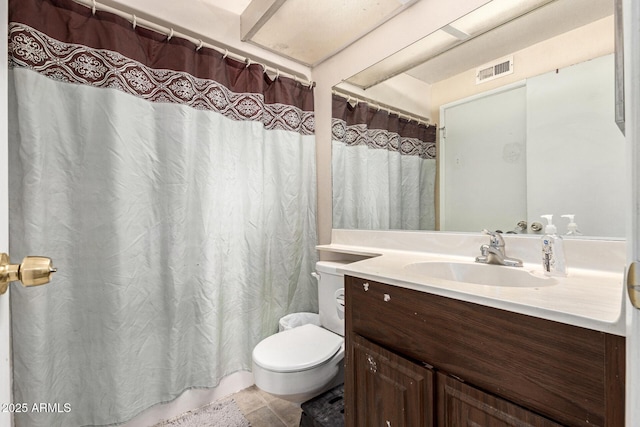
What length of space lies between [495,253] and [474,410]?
567 mm

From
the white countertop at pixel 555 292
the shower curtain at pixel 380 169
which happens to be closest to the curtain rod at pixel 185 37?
the shower curtain at pixel 380 169

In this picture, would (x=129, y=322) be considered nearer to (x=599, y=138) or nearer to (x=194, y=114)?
(x=194, y=114)

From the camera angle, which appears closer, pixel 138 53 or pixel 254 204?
pixel 138 53

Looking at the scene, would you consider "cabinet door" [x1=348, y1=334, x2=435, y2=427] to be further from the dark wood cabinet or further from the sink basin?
the sink basin

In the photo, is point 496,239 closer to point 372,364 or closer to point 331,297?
point 372,364

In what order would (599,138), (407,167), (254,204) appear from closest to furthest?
(599,138)
(407,167)
(254,204)

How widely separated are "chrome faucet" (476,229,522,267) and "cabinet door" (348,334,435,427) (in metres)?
0.52

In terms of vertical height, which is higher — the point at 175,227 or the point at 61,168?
the point at 61,168

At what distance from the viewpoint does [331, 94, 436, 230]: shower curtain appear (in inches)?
56.8

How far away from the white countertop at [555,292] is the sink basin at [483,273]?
0.11 ft

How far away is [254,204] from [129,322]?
851mm

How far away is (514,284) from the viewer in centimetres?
93

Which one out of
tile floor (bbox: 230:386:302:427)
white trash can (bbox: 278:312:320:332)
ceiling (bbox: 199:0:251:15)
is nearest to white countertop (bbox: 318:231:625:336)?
white trash can (bbox: 278:312:320:332)

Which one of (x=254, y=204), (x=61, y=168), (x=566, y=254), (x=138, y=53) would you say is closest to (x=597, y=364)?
(x=566, y=254)
